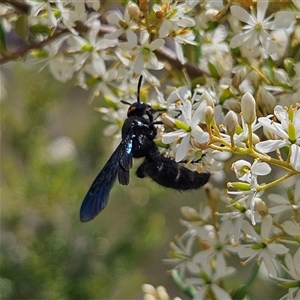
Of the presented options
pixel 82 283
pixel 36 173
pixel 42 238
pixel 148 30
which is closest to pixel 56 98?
pixel 36 173

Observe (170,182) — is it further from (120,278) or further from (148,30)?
(120,278)

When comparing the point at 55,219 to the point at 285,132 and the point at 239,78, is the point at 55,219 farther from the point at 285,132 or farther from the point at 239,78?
the point at 285,132

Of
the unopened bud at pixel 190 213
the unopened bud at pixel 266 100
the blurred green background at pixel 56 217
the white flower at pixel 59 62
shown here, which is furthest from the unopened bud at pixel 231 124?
the blurred green background at pixel 56 217

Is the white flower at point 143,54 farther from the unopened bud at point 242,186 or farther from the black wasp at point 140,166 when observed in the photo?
the unopened bud at point 242,186

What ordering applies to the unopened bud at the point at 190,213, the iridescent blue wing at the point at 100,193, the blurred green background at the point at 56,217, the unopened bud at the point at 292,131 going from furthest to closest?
the blurred green background at the point at 56,217
the unopened bud at the point at 190,213
the iridescent blue wing at the point at 100,193
the unopened bud at the point at 292,131

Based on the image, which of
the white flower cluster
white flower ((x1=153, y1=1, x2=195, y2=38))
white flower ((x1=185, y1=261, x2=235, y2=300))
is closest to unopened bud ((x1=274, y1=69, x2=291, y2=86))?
the white flower cluster

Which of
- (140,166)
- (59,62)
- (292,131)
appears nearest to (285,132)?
(292,131)

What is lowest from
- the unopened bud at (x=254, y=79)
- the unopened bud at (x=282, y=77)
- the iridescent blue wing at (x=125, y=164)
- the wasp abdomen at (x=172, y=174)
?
the wasp abdomen at (x=172, y=174)
